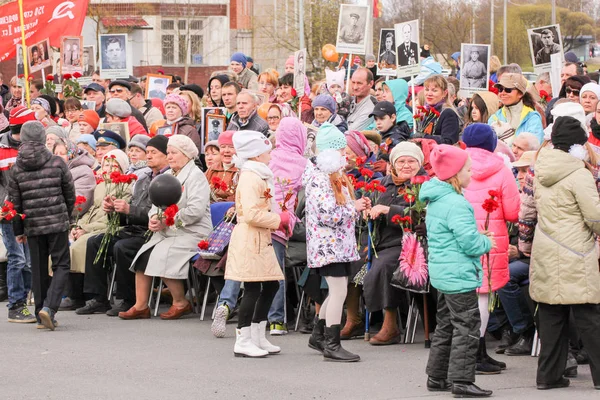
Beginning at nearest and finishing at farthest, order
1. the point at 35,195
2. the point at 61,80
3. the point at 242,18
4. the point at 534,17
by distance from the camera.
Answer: the point at 35,195 → the point at 61,80 → the point at 242,18 → the point at 534,17

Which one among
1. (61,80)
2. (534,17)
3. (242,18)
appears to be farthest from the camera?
(534,17)

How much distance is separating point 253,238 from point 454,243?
2.30m

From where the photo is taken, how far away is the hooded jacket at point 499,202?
9273mm

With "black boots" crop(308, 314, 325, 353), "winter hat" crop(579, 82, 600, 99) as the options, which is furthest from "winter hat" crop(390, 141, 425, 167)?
"winter hat" crop(579, 82, 600, 99)

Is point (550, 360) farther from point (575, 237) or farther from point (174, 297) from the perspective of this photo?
point (174, 297)

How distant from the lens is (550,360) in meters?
8.74

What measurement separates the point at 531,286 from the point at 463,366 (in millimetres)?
958

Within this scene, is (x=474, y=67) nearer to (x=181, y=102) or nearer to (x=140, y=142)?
(x=181, y=102)

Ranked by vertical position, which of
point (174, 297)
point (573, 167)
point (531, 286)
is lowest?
point (174, 297)

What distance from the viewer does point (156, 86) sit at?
2022 cm

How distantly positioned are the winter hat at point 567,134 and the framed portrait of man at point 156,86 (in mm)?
12165

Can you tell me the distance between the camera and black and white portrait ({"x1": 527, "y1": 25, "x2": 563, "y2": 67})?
50.2 ft

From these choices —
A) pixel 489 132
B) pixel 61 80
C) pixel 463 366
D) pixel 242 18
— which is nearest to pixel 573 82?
pixel 489 132

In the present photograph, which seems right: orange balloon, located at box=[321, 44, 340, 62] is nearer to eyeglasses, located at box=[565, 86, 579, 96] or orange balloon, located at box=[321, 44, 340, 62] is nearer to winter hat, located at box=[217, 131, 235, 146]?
eyeglasses, located at box=[565, 86, 579, 96]
